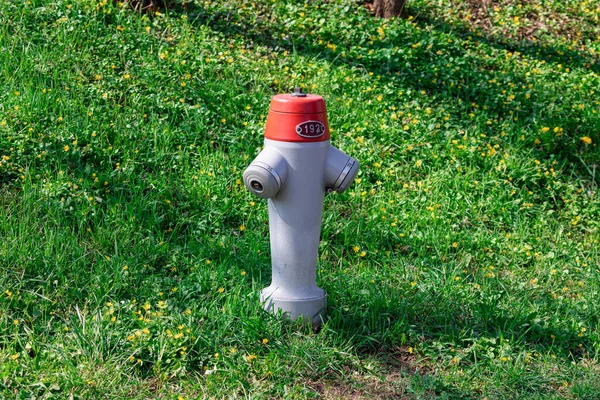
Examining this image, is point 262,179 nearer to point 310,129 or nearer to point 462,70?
point 310,129

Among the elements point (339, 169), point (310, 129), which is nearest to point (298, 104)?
point (310, 129)

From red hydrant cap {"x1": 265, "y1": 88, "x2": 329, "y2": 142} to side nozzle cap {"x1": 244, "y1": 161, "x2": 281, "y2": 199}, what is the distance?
0.19 m

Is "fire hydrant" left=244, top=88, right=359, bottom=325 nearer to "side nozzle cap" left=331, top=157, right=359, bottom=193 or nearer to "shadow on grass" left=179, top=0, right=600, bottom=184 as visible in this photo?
"side nozzle cap" left=331, top=157, right=359, bottom=193

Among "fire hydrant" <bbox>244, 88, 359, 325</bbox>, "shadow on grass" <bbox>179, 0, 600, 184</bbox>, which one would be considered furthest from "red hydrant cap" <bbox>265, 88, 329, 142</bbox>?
"shadow on grass" <bbox>179, 0, 600, 184</bbox>

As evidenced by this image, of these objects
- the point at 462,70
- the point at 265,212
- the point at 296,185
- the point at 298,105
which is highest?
the point at 298,105

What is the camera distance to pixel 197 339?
3.65 m

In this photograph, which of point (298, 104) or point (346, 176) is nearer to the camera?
point (298, 104)

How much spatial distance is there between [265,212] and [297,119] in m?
1.64

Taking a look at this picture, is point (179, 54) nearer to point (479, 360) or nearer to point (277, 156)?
point (277, 156)

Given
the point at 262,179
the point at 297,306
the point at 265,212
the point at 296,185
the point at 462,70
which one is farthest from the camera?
the point at 462,70

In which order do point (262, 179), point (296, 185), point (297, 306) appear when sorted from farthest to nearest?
point (297, 306) < point (296, 185) < point (262, 179)

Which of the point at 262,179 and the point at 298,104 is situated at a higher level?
the point at 298,104

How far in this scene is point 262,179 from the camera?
140 inches

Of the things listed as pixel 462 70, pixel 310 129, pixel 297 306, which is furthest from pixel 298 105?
pixel 462 70
